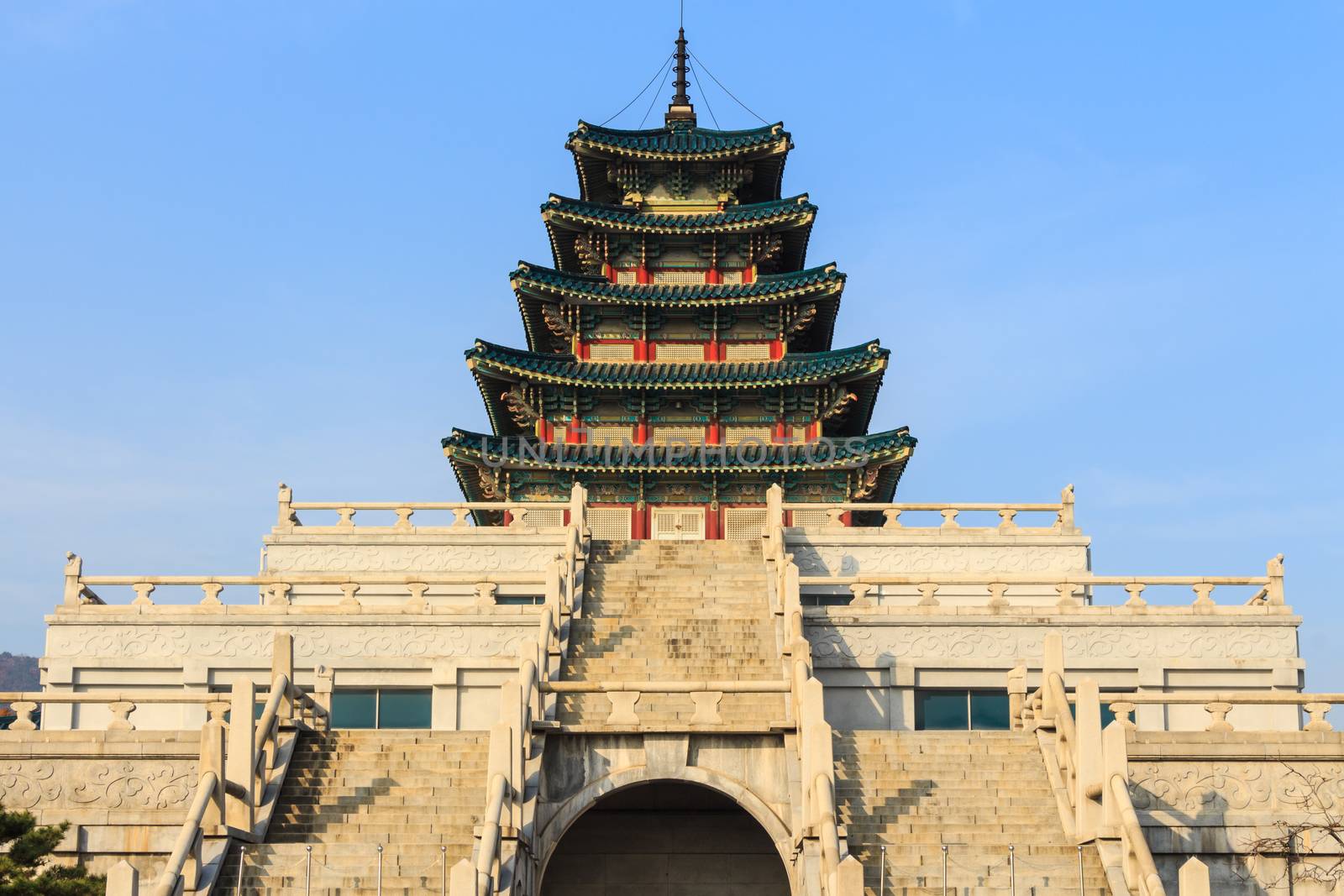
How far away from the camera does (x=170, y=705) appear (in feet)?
119

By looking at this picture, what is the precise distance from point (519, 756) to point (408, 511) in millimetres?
16161

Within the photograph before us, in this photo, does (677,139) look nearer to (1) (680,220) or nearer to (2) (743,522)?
(1) (680,220)

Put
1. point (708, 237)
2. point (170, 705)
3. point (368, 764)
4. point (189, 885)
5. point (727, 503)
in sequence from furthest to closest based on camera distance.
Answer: point (708, 237)
point (727, 503)
point (170, 705)
point (368, 764)
point (189, 885)

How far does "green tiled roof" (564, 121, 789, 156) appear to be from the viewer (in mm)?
52125

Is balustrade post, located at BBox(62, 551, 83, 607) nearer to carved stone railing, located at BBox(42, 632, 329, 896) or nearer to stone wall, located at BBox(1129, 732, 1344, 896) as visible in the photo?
carved stone railing, located at BBox(42, 632, 329, 896)

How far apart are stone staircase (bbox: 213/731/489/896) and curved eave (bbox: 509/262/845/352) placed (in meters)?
22.0

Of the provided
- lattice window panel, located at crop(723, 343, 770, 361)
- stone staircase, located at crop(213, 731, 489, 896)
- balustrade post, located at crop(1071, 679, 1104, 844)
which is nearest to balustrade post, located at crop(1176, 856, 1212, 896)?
balustrade post, located at crop(1071, 679, 1104, 844)

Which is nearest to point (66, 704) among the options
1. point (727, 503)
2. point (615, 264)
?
point (727, 503)

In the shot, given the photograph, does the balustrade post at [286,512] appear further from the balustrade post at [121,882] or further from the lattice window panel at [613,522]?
the balustrade post at [121,882]

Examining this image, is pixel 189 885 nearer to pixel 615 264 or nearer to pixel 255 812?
pixel 255 812

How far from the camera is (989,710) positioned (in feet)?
120

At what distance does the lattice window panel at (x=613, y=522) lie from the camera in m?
46.7

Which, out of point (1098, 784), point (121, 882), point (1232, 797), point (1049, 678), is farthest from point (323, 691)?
point (1232, 797)

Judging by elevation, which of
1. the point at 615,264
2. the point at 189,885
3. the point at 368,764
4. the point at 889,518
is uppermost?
the point at 615,264
